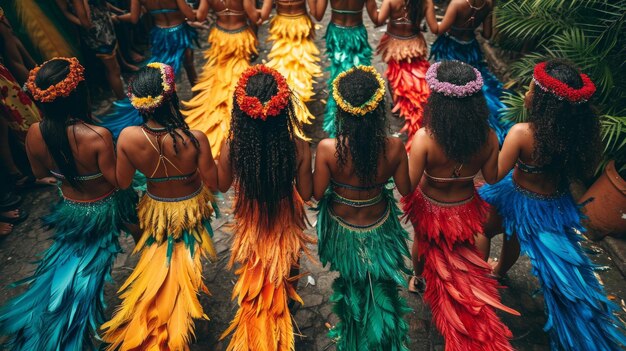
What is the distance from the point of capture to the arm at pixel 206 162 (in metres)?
2.59

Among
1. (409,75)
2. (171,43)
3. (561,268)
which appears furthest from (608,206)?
(171,43)

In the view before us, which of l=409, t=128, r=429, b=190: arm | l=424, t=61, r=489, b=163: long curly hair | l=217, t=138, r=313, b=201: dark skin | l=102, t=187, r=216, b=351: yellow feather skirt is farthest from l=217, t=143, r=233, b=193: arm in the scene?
l=424, t=61, r=489, b=163: long curly hair

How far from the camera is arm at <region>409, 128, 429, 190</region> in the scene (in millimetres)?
2490

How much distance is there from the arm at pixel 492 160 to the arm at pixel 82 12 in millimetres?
4538

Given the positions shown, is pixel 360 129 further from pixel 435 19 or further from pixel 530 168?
pixel 435 19

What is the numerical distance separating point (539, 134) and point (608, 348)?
1.26m

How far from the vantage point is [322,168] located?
7.88ft

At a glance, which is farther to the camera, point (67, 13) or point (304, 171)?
point (67, 13)

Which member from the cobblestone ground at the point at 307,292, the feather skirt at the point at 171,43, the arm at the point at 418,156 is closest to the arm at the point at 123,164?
the cobblestone ground at the point at 307,292

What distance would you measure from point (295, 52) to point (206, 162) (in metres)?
2.62

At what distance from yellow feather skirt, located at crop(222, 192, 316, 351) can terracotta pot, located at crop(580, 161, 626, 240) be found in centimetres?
262

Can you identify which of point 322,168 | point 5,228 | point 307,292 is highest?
point 322,168

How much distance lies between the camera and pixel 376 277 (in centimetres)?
253

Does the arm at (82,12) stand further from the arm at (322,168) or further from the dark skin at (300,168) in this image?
the arm at (322,168)
